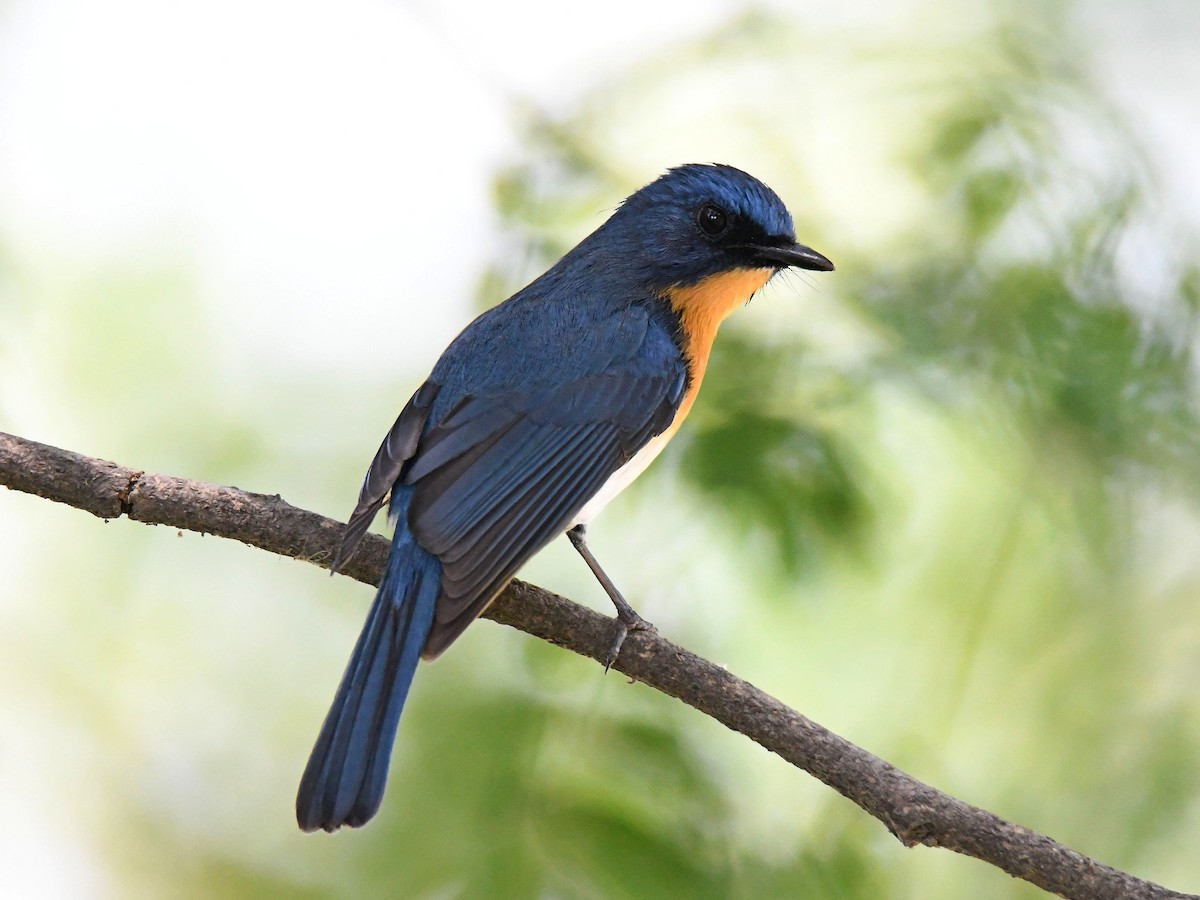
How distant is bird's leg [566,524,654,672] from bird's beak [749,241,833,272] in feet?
3.22

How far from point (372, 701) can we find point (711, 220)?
1945 mm

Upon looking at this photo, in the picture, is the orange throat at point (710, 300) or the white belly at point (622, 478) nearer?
the white belly at point (622, 478)

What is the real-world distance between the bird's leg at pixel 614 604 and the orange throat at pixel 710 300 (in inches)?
26.8

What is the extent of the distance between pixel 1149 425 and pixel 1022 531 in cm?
52

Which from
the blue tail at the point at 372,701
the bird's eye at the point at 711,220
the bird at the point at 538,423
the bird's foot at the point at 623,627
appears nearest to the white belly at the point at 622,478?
the bird at the point at 538,423

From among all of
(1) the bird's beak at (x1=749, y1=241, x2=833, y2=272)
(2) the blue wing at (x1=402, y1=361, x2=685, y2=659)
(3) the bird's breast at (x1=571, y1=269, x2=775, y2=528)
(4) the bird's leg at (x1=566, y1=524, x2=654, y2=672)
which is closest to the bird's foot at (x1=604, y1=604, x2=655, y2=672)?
(4) the bird's leg at (x1=566, y1=524, x2=654, y2=672)

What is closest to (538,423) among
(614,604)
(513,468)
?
(513,468)

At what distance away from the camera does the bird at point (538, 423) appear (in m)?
2.96

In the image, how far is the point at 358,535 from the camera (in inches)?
122

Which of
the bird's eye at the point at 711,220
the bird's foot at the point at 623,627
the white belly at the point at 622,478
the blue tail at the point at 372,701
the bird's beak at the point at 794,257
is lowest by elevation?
the blue tail at the point at 372,701

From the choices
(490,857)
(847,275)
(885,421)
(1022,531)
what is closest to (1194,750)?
(1022,531)

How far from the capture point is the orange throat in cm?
396

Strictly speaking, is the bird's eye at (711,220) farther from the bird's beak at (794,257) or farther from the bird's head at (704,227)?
the bird's beak at (794,257)

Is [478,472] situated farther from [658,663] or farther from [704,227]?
[704,227]
